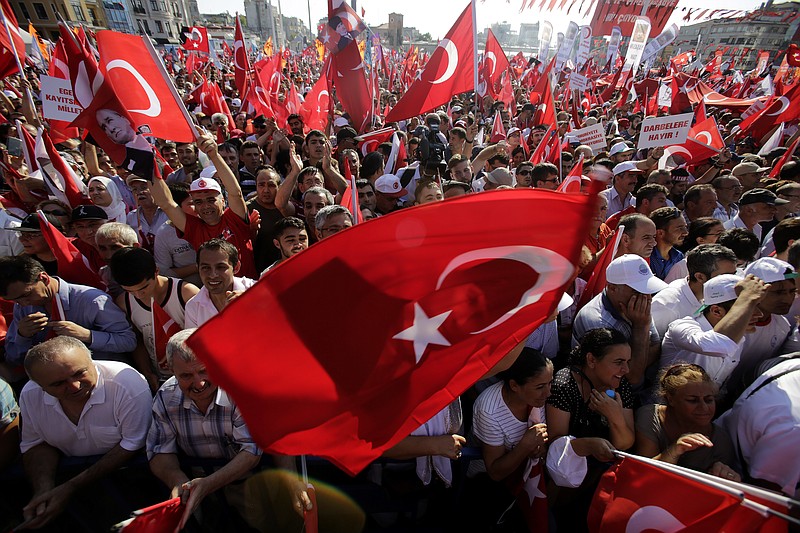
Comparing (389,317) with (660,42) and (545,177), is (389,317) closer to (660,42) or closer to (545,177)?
(545,177)

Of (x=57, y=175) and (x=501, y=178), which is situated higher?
(x=57, y=175)

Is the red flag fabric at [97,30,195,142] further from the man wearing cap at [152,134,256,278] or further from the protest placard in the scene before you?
the protest placard

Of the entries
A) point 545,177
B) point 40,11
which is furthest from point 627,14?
point 40,11

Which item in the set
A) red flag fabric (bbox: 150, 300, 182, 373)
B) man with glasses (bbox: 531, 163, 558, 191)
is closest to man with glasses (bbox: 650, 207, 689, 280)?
man with glasses (bbox: 531, 163, 558, 191)

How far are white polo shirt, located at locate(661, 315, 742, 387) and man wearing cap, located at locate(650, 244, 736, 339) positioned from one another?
32 cm

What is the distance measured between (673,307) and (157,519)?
11.6 feet

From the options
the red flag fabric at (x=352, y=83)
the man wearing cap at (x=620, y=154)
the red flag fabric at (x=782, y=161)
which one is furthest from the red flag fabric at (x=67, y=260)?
the red flag fabric at (x=782, y=161)

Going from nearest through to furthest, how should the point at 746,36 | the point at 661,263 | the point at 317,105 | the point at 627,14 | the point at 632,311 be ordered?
the point at 632,311
the point at 661,263
the point at 317,105
the point at 627,14
the point at 746,36

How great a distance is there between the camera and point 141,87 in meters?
3.86

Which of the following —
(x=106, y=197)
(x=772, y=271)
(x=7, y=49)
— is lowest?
(x=106, y=197)

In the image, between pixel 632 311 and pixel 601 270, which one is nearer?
pixel 632 311

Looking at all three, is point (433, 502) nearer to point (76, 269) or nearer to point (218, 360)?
point (218, 360)

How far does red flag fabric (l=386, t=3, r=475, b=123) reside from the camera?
564cm

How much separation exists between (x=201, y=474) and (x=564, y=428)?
217 centimetres
